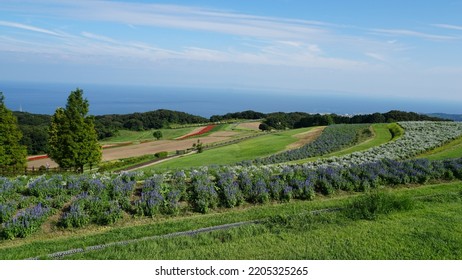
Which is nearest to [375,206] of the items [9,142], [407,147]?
[407,147]

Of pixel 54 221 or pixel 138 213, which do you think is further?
pixel 138 213

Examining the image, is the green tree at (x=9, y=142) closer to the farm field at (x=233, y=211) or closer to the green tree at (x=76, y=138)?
the green tree at (x=76, y=138)

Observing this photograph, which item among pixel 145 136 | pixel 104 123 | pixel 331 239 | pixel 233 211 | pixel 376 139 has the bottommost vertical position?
pixel 145 136

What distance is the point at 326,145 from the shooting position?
1358 inches

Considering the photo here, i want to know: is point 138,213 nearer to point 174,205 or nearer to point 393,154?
point 174,205

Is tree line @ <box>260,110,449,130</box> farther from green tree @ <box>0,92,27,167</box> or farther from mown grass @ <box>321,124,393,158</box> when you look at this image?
green tree @ <box>0,92,27,167</box>

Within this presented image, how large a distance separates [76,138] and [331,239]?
102 ft

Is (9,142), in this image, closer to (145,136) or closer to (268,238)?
(268,238)

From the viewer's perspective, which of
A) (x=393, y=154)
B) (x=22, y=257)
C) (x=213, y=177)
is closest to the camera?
(x=22, y=257)

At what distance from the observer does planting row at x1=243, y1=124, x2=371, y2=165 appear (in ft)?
99.4

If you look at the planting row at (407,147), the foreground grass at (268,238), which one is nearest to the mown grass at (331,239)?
the foreground grass at (268,238)

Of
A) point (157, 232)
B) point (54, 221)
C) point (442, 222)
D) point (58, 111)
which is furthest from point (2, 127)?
point (442, 222)
